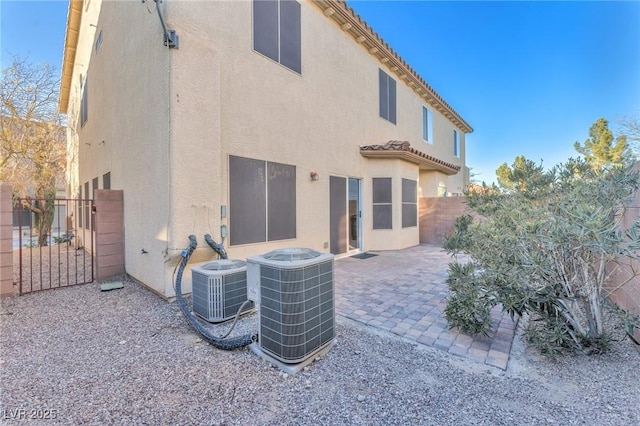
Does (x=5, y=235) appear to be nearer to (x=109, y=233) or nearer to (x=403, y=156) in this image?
(x=109, y=233)

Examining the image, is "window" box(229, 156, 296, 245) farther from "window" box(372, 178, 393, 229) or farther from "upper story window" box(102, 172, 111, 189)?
"upper story window" box(102, 172, 111, 189)

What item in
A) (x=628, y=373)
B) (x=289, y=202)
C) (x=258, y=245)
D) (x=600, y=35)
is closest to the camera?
(x=628, y=373)

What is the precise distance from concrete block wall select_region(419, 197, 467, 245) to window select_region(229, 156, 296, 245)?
7.36 m

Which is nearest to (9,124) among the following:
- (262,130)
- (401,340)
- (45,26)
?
(45,26)

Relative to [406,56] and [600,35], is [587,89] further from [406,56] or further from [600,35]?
[406,56]

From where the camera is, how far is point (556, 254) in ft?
9.55

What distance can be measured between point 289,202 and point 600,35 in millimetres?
11576

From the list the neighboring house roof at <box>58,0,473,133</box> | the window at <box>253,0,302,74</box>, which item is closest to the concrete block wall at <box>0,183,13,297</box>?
the window at <box>253,0,302,74</box>

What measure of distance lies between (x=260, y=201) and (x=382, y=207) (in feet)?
17.4

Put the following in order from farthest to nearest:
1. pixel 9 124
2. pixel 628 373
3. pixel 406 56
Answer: pixel 406 56, pixel 9 124, pixel 628 373

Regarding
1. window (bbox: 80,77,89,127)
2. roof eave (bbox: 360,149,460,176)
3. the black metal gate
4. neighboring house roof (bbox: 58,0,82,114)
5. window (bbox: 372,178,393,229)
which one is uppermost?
neighboring house roof (bbox: 58,0,82,114)

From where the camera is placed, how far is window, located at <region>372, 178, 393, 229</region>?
10.2 metres

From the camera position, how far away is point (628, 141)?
1294cm

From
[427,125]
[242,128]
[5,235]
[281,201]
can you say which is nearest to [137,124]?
[242,128]
